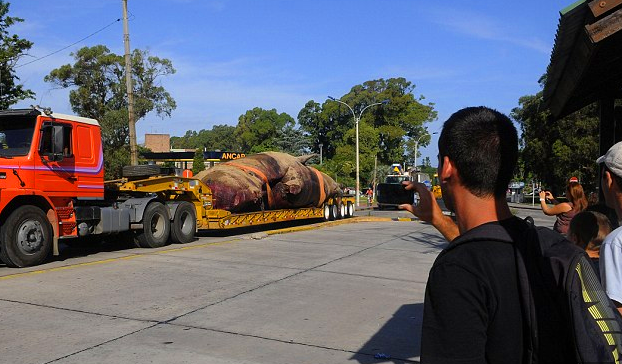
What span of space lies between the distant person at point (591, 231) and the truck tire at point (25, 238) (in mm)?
9661

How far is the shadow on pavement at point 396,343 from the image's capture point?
5.58m

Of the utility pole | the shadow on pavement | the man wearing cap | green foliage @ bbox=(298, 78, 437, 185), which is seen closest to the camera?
the man wearing cap

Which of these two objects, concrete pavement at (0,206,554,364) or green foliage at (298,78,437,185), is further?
green foliage at (298,78,437,185)

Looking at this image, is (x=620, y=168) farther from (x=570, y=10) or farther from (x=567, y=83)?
(x=567, y=83)

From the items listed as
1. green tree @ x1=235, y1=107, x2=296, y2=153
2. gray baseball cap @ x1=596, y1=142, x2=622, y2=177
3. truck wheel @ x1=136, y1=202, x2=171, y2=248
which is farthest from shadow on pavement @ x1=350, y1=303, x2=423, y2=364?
green tree @ x1=235, y1=107, x2=296, y2=153

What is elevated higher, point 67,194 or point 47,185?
point 47,185

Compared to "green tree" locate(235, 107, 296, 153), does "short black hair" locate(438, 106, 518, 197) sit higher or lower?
lower

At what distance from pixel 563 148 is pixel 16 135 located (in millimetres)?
44214

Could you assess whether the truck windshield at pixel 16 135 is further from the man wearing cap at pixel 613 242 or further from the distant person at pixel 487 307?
the distant person at pixel 487 307

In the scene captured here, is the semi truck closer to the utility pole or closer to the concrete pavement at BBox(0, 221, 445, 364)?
the concrete pavement at BBox(0, 221, 445, 364)

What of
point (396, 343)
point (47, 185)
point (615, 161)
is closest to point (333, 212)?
point (47, 185)

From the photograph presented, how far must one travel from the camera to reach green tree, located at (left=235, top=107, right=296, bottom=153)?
101 metres

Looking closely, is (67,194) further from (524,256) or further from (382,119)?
(382,119)

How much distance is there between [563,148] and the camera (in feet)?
152
